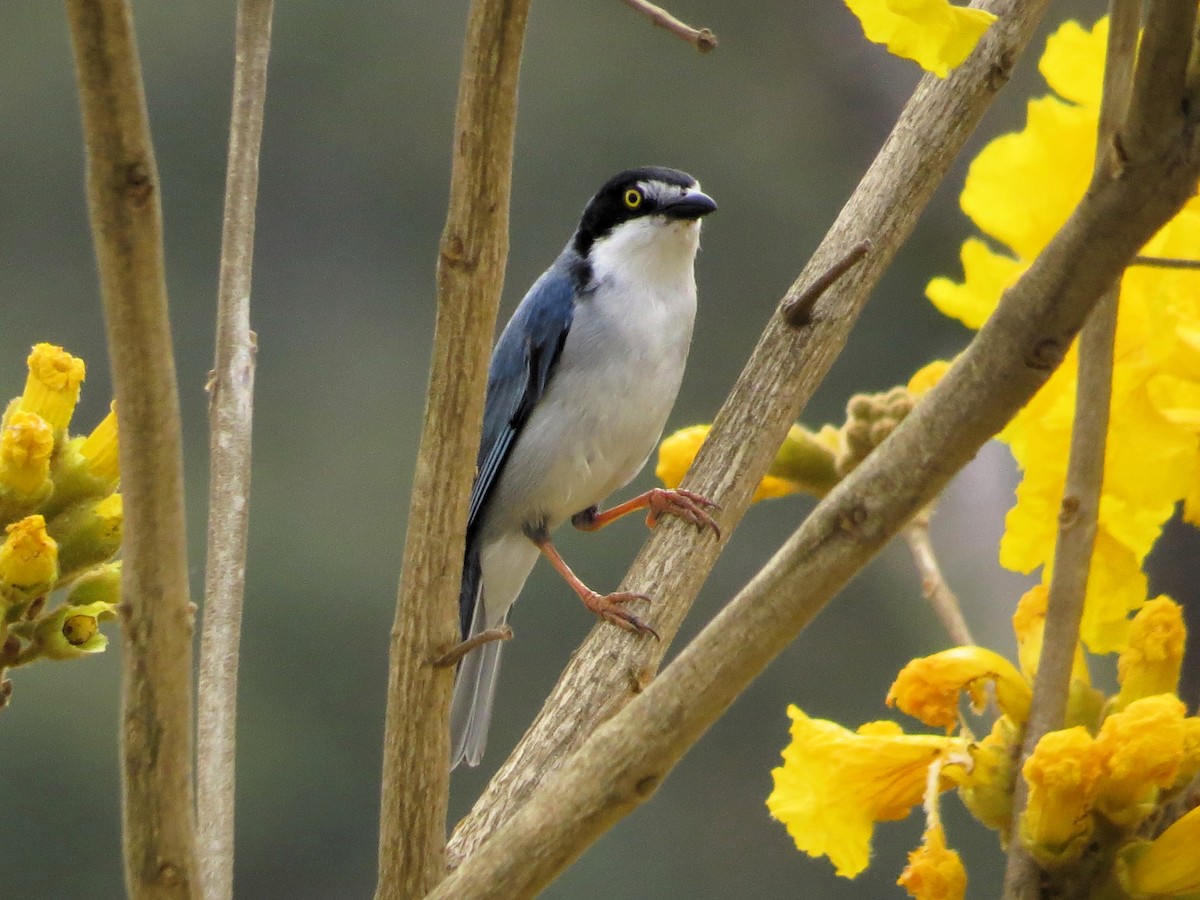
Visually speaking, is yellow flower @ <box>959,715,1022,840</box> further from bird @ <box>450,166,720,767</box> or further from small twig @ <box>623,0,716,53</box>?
bird @ <box>450,166,720,767</box>

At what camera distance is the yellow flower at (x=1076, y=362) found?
4.26 ft

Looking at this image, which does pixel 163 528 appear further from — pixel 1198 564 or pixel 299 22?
pixel 299 22

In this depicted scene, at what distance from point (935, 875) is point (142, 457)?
0.62m

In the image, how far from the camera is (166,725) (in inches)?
44.2

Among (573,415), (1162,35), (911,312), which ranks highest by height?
(911,312)

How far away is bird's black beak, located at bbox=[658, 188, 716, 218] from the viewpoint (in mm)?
3400

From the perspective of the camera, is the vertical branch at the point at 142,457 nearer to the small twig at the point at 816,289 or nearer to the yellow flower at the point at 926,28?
the yellow flower at the point at 926,28

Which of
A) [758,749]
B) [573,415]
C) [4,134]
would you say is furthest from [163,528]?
[4,134]

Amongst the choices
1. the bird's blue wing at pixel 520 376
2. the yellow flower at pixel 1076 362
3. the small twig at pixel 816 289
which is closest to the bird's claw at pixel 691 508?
the small twig at pixel 816 289

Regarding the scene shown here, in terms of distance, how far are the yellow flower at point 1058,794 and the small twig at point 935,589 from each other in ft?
0.90

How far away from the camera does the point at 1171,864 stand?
3.84 feet

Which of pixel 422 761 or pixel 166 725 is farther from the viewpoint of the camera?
pixel 422 761

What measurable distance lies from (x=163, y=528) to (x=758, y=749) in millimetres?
9187

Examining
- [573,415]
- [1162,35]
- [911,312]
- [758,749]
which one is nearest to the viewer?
[1162,35]
